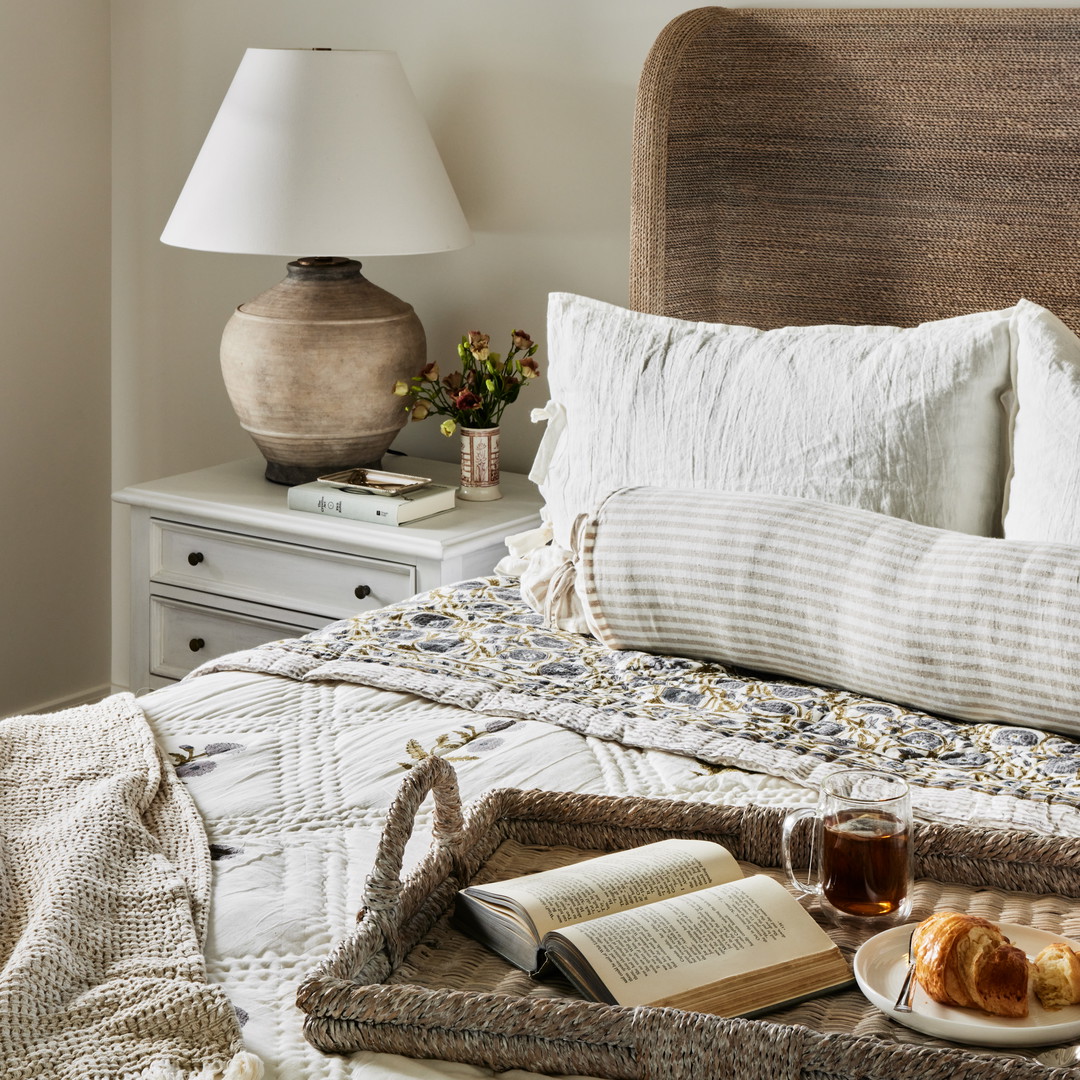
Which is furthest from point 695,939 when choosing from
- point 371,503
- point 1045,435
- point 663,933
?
point 371,503

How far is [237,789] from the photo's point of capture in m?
1.21

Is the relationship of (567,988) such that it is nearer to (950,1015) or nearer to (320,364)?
(950,1015)

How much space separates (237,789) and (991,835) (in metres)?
0.64

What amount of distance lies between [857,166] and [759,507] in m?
0.73

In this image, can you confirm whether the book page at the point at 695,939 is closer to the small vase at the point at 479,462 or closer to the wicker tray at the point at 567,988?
the wicker tray at the point at 567,988

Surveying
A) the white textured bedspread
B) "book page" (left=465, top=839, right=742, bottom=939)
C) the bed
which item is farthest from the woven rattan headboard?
"book page" (left=465, top=839, right=742, bottom=939)

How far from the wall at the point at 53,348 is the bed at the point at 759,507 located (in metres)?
1.29

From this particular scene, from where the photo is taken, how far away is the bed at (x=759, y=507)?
122 centimetres

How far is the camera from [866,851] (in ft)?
2.96

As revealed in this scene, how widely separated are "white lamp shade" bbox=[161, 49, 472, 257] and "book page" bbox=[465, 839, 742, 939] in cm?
138

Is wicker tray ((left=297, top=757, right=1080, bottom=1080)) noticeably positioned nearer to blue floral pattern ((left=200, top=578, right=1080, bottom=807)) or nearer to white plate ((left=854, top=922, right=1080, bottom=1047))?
white plate ((left=854, top=922, right=1080, bottom=1047))

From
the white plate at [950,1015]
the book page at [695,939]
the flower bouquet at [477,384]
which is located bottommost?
the white plate at [950,1015]

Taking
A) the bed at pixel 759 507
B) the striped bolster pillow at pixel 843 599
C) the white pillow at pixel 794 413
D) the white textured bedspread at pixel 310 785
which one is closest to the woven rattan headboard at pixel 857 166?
the bed at pixel 759 507

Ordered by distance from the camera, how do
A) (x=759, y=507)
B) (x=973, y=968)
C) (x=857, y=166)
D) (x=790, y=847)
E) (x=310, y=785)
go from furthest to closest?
(x=857, y=166) → (x=759, y=507) → (x=310, y=785) → (x=790, y=847) → (x=973, y=968)
